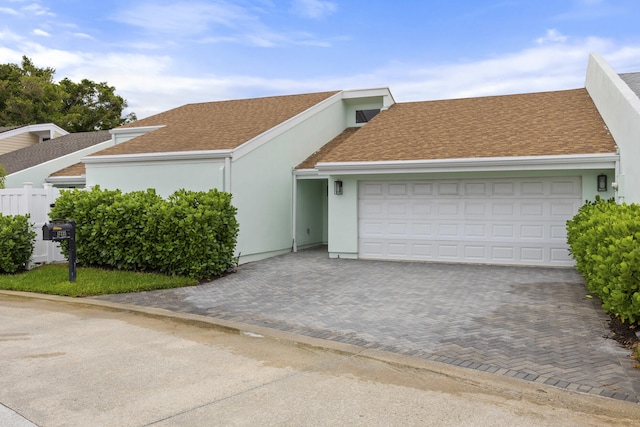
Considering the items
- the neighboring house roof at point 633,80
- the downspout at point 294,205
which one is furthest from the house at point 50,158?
the neighboring house roof at point 633,80

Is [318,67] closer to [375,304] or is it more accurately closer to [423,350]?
[375,304]

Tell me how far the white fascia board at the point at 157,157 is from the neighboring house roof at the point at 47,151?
27.4ft

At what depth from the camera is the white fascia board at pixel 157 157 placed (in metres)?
12.7

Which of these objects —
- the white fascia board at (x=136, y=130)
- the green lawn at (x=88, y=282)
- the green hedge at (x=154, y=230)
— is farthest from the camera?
the white fascia board at (x=136, y=130)

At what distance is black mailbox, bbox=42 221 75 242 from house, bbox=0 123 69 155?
18201 mm

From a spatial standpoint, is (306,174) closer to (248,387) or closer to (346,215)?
(346,215)

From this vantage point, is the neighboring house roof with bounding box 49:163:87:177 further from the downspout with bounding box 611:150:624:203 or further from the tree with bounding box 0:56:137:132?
the tree with bounding box 0:56:137:132

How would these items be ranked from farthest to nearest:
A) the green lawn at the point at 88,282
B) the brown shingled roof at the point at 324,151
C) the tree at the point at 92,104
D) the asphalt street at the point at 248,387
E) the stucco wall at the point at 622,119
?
the tree at the point at 92,104, the brown shingled roof at the point at 324,151, the green lawn at the point at 88,282, the stucco wall at the point at 622,119, the asphalt street at the point at 248,387

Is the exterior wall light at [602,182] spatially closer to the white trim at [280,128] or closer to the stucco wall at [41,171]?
the white trim at [280,128]

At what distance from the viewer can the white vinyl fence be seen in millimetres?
11672

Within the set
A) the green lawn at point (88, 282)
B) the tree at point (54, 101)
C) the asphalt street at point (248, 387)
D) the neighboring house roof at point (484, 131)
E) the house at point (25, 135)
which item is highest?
the tree at point (54, 101)

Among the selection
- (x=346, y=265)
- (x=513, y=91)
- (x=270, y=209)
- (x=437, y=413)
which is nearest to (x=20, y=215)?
(x=270, y=209)

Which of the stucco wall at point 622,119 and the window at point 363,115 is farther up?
the window at point 363,115

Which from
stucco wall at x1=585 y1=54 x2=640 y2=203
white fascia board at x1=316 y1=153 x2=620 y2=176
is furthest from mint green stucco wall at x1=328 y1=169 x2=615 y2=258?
stucco wall at x1=585 y1=54 x2=640 y2=203
